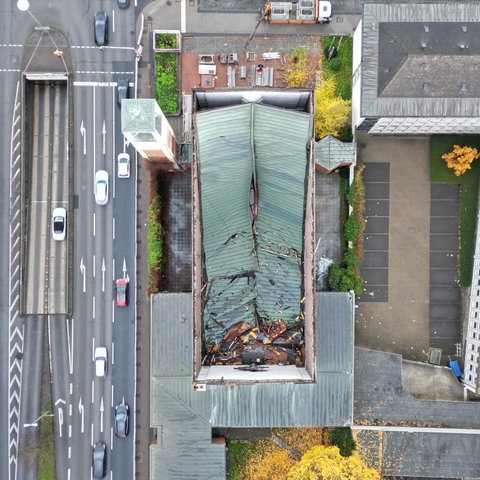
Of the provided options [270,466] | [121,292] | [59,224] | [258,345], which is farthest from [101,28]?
[270,466]

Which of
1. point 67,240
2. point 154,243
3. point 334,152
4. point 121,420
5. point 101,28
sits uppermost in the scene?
point 101,28

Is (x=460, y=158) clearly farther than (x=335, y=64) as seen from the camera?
No

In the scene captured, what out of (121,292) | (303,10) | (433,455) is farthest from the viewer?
(303,10)

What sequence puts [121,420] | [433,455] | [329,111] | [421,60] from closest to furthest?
1. [421,60]
2. [433,455]
3. [329,111]
4. [121,420]

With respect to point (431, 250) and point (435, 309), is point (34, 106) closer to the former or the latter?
point (431, 250)

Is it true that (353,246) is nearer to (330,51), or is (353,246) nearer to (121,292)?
(330,51)

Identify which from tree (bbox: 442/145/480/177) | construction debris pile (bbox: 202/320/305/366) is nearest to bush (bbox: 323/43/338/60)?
tree (bbox: 442/145/480/177)
